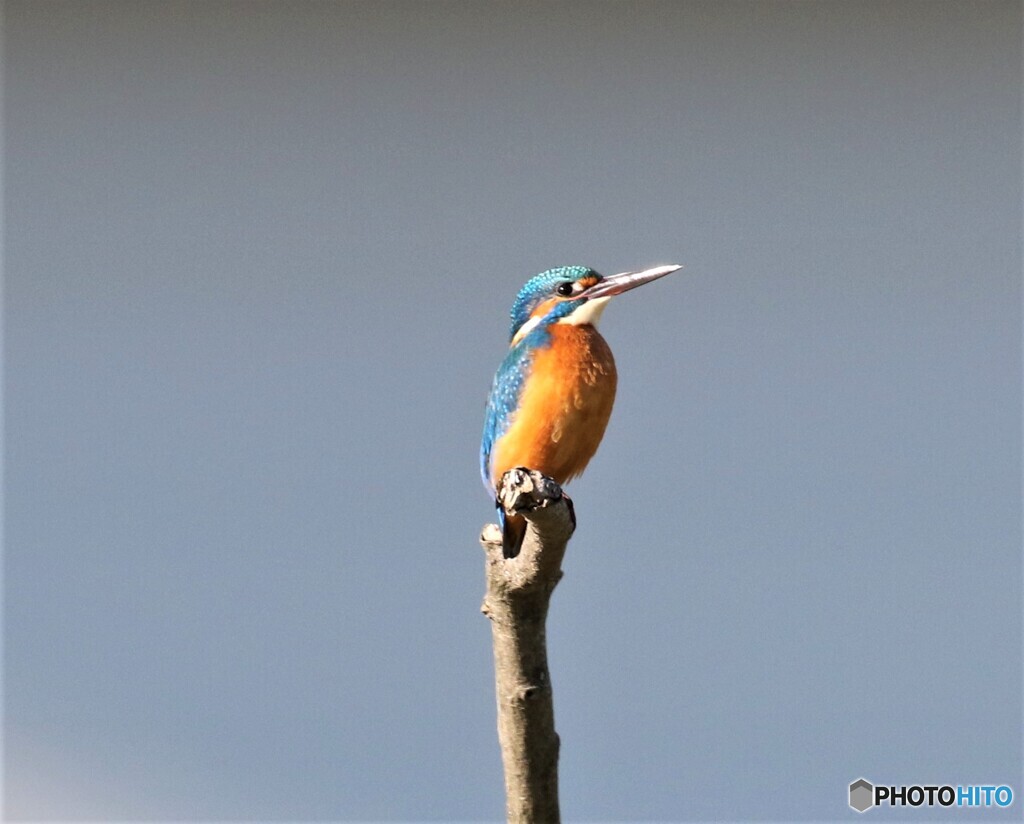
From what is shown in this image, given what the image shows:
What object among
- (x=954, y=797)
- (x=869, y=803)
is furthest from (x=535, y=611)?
(x=954, y=797)

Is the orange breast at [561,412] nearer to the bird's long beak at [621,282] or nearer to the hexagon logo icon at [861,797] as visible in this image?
the bird's long beak at [621,282]

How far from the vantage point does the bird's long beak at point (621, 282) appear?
240cm

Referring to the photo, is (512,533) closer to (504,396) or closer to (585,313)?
(504,396)

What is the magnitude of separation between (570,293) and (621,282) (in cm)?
10

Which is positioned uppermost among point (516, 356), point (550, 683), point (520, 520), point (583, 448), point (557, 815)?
point (516, 356)

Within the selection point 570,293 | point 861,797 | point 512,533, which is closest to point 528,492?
point 512,533

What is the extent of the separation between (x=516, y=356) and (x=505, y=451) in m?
0.18

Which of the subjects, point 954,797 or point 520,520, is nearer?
point 520,520

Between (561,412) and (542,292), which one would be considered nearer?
(561,412)

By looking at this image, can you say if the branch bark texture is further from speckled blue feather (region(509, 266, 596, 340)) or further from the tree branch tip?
speckled blue feather (region(509, 266, 596, 340))

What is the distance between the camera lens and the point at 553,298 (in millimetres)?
2523

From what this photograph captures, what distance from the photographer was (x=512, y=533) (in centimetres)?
208

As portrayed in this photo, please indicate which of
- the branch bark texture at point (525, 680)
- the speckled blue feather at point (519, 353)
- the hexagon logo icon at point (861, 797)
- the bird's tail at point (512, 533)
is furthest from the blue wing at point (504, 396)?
the hexagon logo icon at point (861, 797)

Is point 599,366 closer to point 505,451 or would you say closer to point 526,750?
point 505,451
